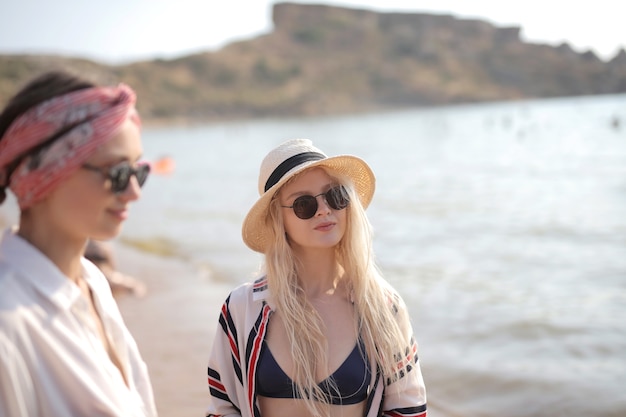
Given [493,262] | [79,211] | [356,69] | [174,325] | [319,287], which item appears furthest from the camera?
[356,69]

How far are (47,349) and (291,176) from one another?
3.96 feet

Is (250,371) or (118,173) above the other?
(118,173)

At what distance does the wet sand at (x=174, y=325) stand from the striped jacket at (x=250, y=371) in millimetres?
2311

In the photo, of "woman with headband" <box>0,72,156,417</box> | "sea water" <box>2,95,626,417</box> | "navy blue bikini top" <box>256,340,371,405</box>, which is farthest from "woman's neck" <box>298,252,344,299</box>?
"woman with headband" <box>0,72,156,417</box>

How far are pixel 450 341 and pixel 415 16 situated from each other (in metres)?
160

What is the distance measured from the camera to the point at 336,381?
97.2 inches

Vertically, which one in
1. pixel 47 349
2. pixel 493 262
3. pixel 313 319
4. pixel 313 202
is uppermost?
pixel 313 202

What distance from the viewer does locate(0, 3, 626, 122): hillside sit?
317 feet

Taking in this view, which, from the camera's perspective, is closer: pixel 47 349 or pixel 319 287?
pixel 47 349

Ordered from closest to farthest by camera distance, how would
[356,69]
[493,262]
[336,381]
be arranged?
[336,381] < [493,262] < [356,69]

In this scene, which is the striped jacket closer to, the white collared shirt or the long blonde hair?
the long blonde hair

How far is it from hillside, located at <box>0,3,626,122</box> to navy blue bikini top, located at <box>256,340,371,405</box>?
2930 inches

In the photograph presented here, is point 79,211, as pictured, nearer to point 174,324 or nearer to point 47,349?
point 47,349

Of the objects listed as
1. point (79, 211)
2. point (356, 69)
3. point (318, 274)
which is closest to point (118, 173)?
point (79, 211)
